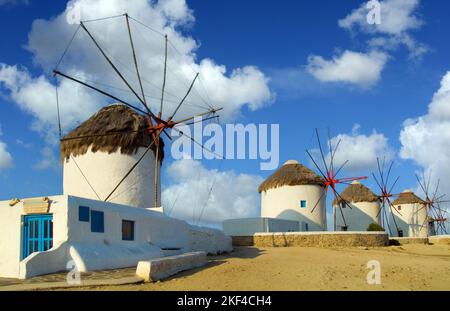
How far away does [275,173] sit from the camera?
3941 cm

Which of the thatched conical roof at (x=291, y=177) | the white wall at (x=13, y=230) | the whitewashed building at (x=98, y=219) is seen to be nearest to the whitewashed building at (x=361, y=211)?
the thatched conical roof at (x=291, y=177)

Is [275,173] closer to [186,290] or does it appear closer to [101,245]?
[101,245]

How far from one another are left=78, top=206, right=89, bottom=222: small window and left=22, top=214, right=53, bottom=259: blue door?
89 cm

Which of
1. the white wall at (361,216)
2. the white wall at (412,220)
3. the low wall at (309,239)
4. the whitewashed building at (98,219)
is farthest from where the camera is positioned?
the white wall at (412,220)

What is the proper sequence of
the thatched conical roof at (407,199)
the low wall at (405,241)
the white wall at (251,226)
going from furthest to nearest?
the thatched conical roof at (407,199) < the low wall at (405,241) < the white wall at (251,226)

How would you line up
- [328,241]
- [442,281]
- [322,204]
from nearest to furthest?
[442,281] < [328,241] < [322,204]

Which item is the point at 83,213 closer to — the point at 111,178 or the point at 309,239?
the point at 111,178

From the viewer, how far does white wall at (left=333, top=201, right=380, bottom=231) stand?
160 feet

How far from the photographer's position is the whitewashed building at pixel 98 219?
1408 cm

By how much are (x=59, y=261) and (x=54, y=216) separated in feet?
4.93

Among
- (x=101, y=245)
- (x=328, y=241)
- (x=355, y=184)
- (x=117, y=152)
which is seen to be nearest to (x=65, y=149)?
(x=117, y=152)

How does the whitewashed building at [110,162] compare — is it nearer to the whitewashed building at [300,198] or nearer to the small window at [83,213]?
the small window at [83,213]

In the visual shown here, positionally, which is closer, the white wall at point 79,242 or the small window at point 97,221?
the white wall at point 79,242

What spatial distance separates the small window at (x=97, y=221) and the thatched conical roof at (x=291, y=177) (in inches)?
912
